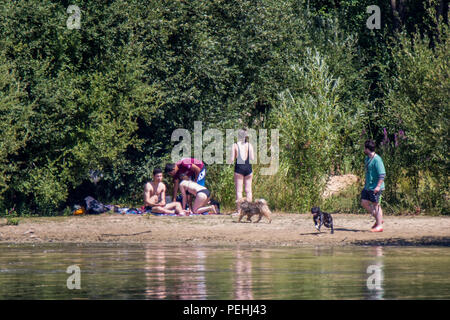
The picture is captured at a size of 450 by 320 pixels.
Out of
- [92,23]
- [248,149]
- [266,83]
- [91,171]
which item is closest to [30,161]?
[91,171]

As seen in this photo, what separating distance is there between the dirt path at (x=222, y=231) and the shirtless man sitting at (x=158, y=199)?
40 cm

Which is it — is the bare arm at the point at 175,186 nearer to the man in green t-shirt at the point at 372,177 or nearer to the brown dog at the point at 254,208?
the brown dog at the point at 254,208

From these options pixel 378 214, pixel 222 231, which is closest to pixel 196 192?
pixel 222 231

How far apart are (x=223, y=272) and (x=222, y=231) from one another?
521cm

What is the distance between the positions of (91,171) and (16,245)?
5598 millimetres

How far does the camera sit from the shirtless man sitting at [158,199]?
782 inches

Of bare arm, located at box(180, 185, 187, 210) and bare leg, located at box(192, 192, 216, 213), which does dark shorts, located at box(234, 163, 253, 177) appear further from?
bare arm, located at box(180, 185, 187, 210)

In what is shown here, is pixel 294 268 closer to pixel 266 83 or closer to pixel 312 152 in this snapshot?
pixel 312 152

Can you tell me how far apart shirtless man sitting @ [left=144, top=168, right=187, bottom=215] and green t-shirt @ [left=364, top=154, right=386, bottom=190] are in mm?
4937

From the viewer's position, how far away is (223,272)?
13.1 meters

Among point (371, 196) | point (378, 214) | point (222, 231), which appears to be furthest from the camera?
point (222, 231)

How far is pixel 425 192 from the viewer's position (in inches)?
816

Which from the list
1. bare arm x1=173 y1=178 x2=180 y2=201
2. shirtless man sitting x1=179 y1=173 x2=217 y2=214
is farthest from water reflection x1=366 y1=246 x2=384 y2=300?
bare arm x1=173 y1=178 x2=180 y2=201

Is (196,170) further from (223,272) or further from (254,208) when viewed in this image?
(223,272)
